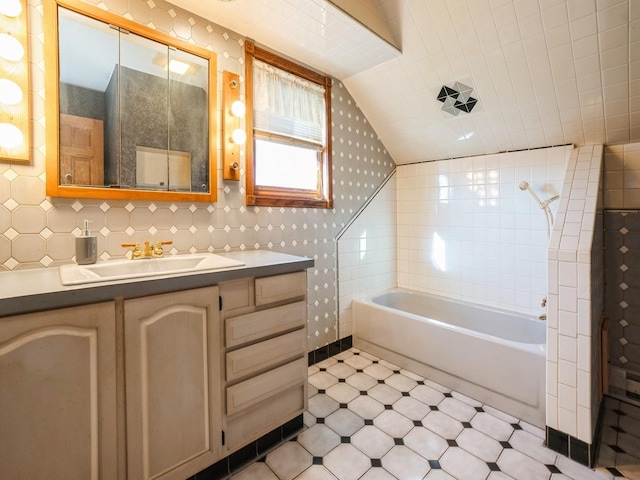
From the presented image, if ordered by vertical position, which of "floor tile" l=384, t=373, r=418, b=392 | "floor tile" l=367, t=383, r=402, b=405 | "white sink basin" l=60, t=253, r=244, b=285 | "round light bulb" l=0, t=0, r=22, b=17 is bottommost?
"floor tile" l=367, t=383, r=402, b=405

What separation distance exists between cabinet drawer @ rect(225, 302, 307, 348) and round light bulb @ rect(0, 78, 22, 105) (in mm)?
1245

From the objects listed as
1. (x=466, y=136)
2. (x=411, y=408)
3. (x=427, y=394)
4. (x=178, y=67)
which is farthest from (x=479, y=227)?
(x=178, y=67)

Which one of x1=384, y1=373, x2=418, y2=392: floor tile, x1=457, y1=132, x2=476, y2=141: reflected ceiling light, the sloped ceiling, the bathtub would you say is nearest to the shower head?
the sloped ceiling

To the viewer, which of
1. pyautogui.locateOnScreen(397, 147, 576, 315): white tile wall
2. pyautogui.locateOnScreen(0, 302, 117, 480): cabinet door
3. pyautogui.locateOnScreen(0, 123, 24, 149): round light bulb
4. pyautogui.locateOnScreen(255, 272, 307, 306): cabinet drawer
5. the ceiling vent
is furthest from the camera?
pyautogui.locateOnScreen(397, 147, 576, 315): white tile wall

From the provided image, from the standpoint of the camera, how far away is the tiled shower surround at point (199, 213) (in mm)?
1294

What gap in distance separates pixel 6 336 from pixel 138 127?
1104mm

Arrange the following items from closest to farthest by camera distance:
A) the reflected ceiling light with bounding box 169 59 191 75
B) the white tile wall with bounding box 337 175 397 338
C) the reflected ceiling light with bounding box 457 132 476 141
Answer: the reflected ceiling light with bounding box 169 59 191 75 < the reflected ceiling light with bounding box 457 132 476 141 < the white tile wall with bounding box 337 175 397 338

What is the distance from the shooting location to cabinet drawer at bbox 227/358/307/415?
1.37 metres

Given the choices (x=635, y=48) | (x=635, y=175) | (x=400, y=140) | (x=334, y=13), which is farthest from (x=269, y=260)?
(x=635, y=175)

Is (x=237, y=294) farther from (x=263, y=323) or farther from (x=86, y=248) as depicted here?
(x=86, y=248)

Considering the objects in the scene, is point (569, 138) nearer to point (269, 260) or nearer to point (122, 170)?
point (269, 260)

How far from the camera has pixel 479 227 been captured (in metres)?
2.72

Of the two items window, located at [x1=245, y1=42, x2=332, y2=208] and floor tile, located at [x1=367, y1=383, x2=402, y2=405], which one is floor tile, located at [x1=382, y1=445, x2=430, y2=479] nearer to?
floor tile, located at [x1=367, y1=383, x2=402, y2=405]

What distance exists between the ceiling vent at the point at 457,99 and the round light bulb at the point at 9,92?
248 cm
